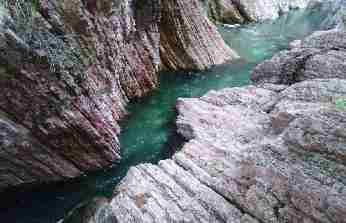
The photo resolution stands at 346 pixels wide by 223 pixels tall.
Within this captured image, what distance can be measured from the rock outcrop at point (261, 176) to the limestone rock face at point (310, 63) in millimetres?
3453

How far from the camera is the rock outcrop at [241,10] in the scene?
3984 centimetres

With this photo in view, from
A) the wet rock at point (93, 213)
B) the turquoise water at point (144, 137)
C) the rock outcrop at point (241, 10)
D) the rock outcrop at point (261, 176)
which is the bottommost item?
the rock outcrop at point (241, 10)

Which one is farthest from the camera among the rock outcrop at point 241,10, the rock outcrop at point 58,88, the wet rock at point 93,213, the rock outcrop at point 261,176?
the rock outcrop at point 241,10

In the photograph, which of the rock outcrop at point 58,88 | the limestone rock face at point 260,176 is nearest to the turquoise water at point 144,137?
the rock outcrop at point 58,88

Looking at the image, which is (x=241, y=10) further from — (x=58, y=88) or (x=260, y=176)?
(x=260, y=176)

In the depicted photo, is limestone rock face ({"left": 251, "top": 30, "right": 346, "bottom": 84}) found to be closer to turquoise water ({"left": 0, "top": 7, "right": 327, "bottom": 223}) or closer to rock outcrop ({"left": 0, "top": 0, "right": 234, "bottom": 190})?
turquoise water ({"left": 0, "top": 7, "right": 327, "bottom": 223})

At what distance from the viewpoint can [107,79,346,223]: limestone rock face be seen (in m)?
9.03

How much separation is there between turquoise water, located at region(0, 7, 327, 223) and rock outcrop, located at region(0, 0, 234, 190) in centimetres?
55

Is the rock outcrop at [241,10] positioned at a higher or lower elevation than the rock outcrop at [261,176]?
lower

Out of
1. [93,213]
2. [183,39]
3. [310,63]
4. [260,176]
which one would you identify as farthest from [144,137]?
[183,39]

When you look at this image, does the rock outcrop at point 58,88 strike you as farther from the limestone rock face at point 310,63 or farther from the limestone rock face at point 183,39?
the limestone rock face at point 310,63

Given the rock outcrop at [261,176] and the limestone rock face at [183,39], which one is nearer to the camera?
the rock outcrop at [261,176]

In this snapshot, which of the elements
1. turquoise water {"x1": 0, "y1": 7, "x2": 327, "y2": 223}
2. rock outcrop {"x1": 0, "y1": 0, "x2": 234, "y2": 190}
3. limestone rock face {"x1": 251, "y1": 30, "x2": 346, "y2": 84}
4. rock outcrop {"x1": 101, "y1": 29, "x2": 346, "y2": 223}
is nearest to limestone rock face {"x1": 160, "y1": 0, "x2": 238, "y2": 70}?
turquoise water {"x1": 0, "y1": 7, "x2": 327, "y2": 223}

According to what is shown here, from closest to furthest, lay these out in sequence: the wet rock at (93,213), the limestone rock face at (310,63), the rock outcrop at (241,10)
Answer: the wet rock at (93,213) → the limestone rock face at (310,63) → the rock outcrop at (241,10)
